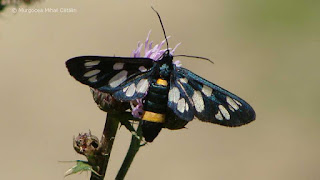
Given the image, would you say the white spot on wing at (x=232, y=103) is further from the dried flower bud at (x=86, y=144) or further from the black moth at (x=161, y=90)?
the dried flower bud at (x=86, y=144)

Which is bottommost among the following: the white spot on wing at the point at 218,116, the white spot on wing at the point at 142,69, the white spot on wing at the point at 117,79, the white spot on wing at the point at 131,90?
the white spot on wing at the point at 218,116

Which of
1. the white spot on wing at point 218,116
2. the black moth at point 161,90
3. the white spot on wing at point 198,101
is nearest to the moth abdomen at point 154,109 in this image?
the black moth at point 161,90

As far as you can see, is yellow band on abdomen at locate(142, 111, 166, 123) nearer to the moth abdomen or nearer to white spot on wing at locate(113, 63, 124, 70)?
the moth abdomen

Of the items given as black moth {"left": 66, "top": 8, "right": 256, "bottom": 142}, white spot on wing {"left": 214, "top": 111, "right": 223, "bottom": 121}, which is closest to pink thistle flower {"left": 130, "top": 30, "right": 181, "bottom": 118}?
black moth {"left": 66, "top": 8, "right": 256, "bottom": 142}

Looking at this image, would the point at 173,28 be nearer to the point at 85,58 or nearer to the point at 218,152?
the point at 218,152
